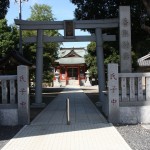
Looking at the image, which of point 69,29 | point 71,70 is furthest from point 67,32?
point 71,70

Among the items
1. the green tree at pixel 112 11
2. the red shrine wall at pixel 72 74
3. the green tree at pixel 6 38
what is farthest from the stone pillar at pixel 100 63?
the red shrine wall at pixel 72 74

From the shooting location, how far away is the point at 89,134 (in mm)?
10562

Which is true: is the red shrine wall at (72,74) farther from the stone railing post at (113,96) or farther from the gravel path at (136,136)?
the gravel path at (136,136)

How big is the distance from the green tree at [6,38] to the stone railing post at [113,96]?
22.3 meters

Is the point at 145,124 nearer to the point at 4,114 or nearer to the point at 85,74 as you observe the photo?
the point at 4,114

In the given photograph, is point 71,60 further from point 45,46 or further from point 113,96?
point 113,96

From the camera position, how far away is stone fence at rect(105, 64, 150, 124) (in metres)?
12.8

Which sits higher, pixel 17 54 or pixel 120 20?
pixel 120 20

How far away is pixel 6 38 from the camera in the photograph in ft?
115

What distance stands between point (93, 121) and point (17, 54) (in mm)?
11520

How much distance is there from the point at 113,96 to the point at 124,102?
54 centimetres

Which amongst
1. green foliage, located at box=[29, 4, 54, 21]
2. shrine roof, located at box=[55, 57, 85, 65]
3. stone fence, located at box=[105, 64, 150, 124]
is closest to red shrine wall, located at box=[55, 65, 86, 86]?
shrine roof, located at box=[55, 57, 85, 65]

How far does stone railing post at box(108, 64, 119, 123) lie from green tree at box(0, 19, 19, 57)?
73.2 feet

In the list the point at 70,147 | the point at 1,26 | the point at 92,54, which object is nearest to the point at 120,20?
the point at 70,147
